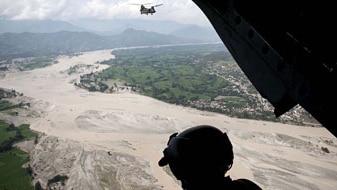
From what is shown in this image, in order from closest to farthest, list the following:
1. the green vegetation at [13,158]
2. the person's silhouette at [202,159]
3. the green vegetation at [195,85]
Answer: the person's silhouette at [202,159]
the green vegetation at [13,158]
the green vegetation at [195,85]

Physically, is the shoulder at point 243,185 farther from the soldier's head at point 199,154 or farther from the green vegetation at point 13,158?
the green vegetation at point 13,158

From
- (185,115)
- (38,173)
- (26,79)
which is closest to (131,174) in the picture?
(38,173)

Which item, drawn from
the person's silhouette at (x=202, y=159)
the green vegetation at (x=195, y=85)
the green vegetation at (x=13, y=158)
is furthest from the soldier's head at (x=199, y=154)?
the green vegetation at (x=195, y=85)

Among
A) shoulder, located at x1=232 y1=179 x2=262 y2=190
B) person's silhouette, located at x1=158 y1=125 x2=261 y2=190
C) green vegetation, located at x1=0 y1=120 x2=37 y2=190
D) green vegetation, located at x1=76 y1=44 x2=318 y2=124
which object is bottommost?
green vegetation, located at x1=0 y1=120 x2=37 y2=190

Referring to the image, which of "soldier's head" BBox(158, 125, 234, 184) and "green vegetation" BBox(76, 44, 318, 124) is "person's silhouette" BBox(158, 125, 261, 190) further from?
"green vegetation" BBox(76, 44, 318, 124)

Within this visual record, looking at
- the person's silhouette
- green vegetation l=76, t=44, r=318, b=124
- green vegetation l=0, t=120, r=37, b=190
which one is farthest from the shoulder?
green vegetation l=76, t=44, r=318, b=124

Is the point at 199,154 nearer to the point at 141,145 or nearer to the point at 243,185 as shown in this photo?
the point at 243,185
